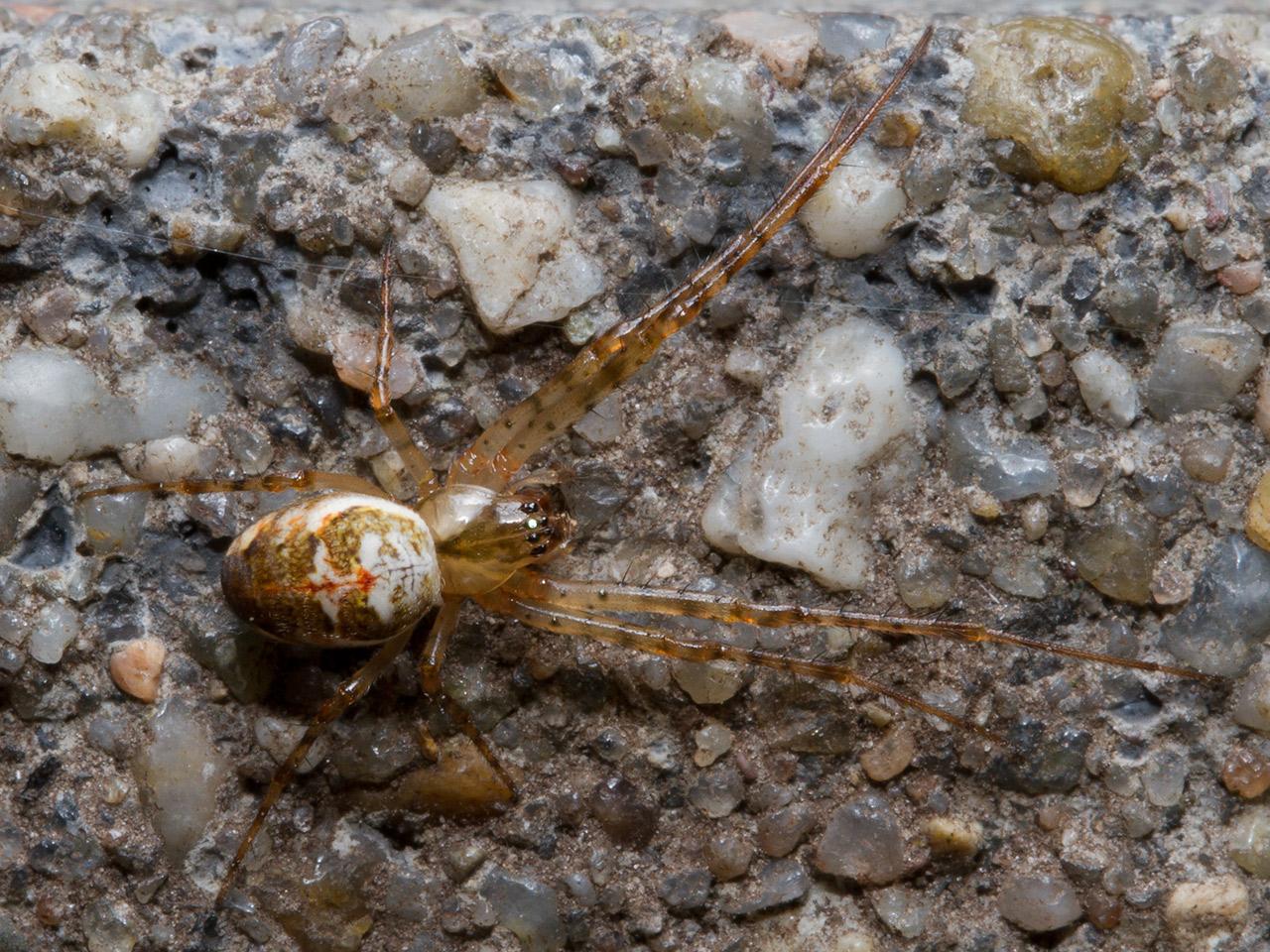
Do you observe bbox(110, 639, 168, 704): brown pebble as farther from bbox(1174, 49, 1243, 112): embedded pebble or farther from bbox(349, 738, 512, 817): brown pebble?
bbox(1174, 49, 1243, 112): embedded pebble

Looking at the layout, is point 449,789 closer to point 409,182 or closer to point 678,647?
point 678,647

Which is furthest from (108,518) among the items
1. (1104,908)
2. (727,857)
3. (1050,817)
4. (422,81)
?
(1104,908)

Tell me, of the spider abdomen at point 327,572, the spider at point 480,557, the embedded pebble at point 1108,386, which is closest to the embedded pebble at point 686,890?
the spider at point 480,557

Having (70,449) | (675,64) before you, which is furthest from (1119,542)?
(70,449)

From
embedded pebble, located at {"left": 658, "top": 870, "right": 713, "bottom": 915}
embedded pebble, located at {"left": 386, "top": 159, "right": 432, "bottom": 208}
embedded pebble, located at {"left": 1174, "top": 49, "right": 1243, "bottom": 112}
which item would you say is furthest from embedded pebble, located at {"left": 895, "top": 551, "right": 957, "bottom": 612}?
embedded pebble, located at {"left": 386, "top": 159, "right": 432, "bottom": 208}

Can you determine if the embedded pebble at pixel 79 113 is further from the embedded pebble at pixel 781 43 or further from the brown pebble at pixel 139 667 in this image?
the embedded pebble at pixel 781 43

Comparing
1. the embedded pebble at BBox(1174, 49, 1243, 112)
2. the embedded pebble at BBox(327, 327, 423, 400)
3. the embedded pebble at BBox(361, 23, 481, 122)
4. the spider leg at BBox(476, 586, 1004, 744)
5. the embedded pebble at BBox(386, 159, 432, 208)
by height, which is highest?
the embedded pebble at BBox(361, 23, 481, 122)
